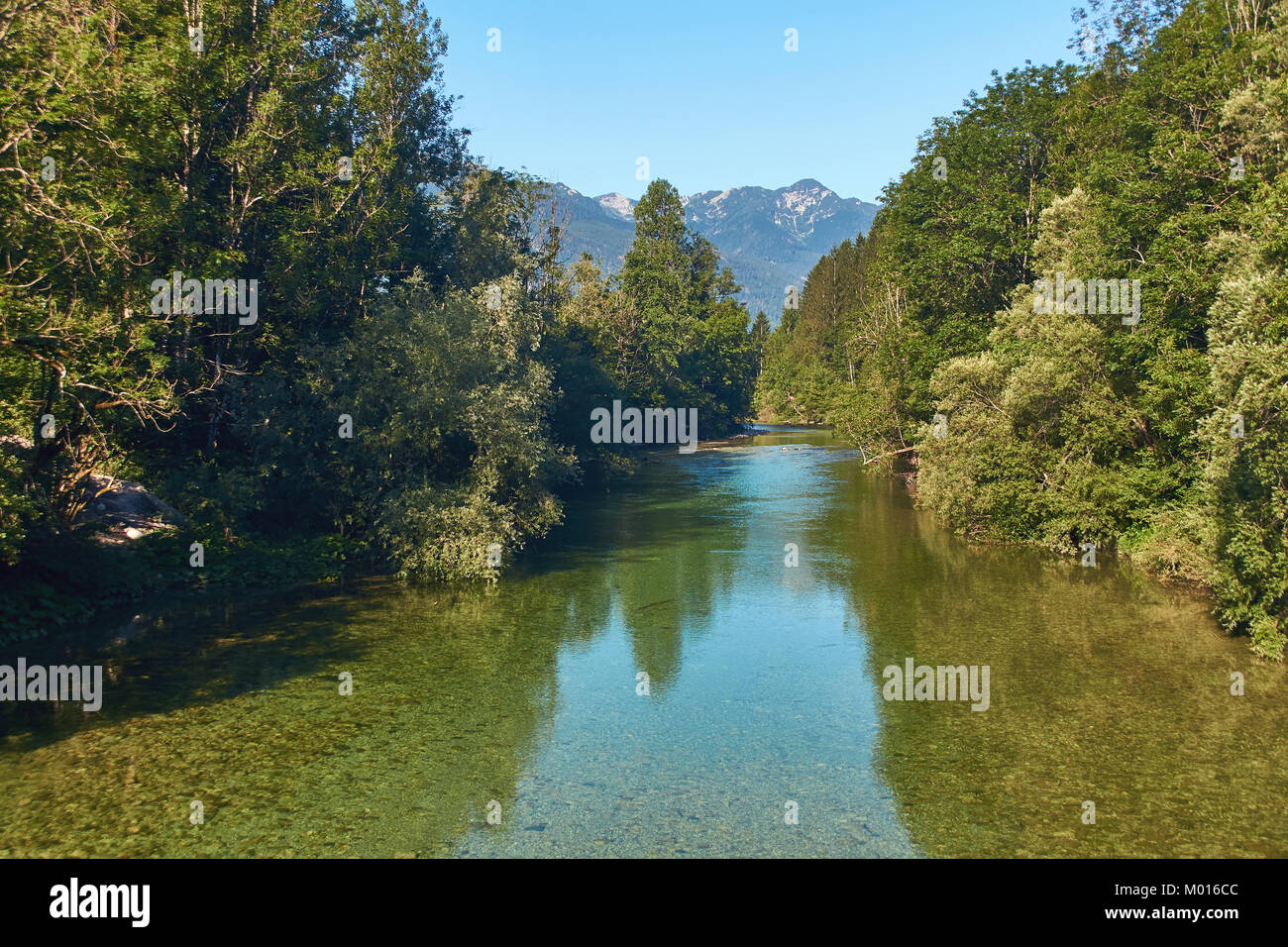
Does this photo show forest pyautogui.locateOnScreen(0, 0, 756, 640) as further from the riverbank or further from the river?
the river

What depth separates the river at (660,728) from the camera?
11.9 meters

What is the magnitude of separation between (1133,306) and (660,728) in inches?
819

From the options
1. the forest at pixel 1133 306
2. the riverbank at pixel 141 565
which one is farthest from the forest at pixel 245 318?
the forest at pixel 1133 306

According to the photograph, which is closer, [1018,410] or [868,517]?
[1018,410]

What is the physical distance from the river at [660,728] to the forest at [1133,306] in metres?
2.78

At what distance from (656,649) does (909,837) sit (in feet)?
33.7

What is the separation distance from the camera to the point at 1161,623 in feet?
72.0

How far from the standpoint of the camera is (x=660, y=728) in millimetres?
16203

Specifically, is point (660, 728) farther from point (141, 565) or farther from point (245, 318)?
point (245, 318)

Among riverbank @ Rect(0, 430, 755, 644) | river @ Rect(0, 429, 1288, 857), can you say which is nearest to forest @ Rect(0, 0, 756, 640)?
riverbank @ Rect(0, 430, 755, 644)

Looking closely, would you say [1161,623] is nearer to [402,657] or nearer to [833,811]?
[833,811]

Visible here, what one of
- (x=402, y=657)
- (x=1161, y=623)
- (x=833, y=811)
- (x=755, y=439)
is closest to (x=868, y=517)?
(x=1161, y=623)
